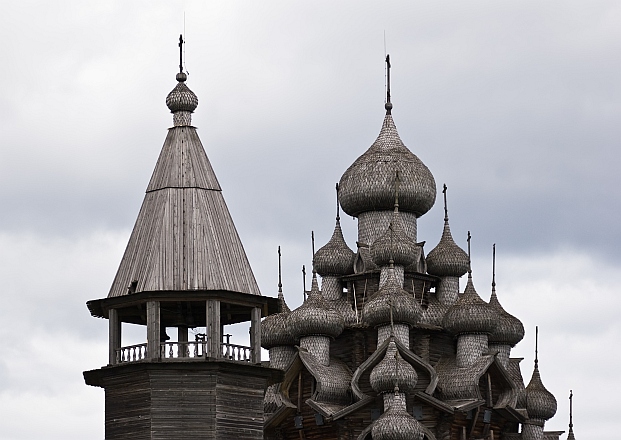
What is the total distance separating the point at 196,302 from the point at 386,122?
22.6 meters

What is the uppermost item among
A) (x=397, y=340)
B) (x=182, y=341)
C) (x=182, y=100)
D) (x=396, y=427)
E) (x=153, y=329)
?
(x=182, y=100)

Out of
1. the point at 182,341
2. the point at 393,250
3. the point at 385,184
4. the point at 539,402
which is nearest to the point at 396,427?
the point at 393,250

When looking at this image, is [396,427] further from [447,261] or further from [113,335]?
[113,335]

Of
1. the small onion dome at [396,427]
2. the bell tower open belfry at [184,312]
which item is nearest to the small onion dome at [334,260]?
Answer: the small onion dome at [396,427]

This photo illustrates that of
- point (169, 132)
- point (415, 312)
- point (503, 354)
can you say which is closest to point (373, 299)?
point (415, 312)

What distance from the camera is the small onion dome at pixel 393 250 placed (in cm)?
6256

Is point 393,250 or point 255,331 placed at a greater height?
point 393,250

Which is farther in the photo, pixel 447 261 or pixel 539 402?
pixel 539 402

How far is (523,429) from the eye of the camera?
213 ft

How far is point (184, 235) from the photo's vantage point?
45500 millimetres

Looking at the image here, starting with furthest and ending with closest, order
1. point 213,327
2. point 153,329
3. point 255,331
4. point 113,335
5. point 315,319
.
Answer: point 315,319
point 255,331
point 113,335
point 213,327
point 153,329

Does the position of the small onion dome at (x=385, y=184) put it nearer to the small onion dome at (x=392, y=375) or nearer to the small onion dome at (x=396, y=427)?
the small onion dome at (x=392, y=375)

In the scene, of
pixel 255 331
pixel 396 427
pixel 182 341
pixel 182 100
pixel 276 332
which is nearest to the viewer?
pixel 182 341

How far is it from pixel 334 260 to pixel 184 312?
1827 centimetres
